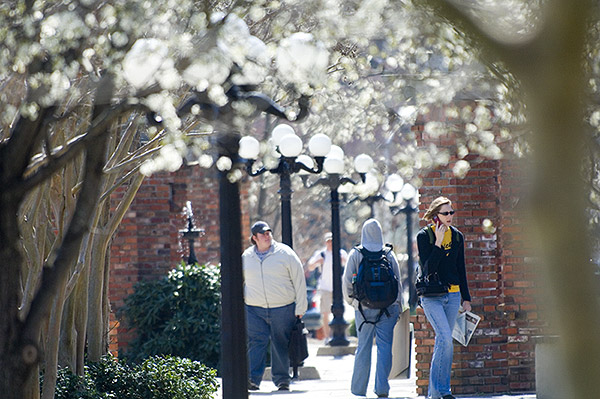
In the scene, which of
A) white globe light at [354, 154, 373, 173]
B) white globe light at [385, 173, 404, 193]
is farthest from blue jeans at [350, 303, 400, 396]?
white globe light at [385, 173, 404, 193]

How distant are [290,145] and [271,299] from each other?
276cm

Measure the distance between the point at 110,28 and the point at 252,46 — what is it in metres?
1.12

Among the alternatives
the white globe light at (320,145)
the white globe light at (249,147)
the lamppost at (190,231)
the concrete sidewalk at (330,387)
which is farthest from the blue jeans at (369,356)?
the lamppost at (190,231)

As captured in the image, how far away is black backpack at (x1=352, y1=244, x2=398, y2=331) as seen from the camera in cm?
1112

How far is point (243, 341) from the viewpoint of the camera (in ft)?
24.4

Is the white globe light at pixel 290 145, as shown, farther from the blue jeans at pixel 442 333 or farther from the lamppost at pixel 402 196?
the lamppost at pixel 402 196

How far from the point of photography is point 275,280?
1218cm

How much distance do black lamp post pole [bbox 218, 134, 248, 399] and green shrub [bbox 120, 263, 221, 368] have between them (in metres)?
6.49

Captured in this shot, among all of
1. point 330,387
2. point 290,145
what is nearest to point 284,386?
point 330,387

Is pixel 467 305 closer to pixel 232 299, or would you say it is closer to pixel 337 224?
pixel 232 299

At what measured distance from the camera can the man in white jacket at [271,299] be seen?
1220 centimetres

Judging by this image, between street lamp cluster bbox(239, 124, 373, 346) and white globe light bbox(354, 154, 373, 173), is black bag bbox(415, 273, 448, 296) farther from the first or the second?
white globe light bbox(354, 154, 373, 173)

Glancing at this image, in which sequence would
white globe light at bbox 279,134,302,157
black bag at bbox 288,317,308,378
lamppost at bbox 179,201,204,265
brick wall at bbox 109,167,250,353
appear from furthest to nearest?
lamppost at bbox 179,201,204,265 < brick wall at bbox 109,167,250,353 < white globe light at bbox 279,134,302,157 < black bag at bbox 288,317,308,378

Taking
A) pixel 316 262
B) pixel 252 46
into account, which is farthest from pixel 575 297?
pixel 316 262
